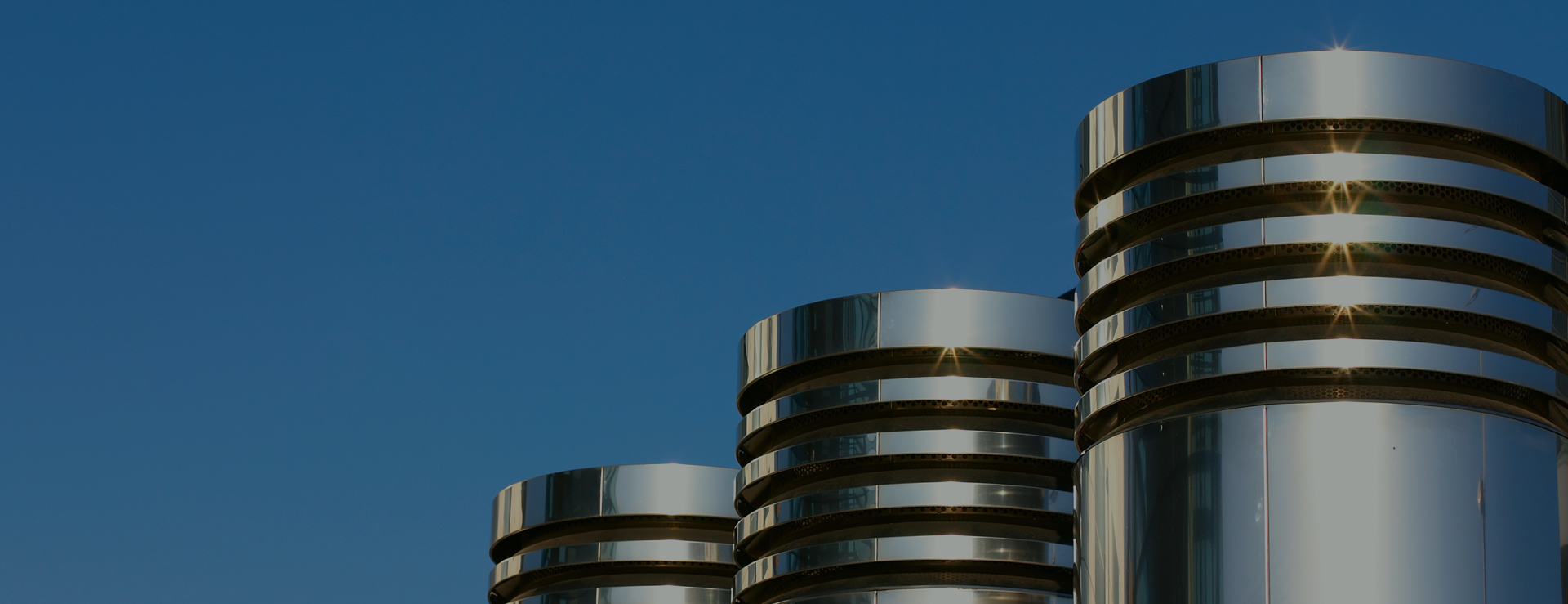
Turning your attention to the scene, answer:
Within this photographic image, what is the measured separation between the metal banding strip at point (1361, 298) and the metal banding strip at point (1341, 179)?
1.17 metres

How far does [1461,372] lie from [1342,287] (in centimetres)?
170

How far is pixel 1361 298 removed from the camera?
2697 centimetres

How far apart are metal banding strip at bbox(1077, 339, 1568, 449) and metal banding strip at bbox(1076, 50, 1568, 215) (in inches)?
106

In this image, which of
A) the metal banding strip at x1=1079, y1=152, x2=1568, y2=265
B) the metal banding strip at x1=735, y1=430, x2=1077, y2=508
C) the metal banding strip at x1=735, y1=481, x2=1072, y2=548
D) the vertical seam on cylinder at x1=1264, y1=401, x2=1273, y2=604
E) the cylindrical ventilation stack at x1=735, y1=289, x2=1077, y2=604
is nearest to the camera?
the vertical seam on cylinder at x1=1264, y1=401, x2=1273, y2=604

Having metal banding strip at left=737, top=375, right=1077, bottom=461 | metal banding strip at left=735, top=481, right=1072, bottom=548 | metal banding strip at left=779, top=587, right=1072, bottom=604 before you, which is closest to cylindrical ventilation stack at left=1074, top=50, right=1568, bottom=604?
metal banding strip at left=779, top=587, right=1072, bottom=604

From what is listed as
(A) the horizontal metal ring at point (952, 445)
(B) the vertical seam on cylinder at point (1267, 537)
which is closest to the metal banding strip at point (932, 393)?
(A) the horizontal metal ring at point (952, 445)

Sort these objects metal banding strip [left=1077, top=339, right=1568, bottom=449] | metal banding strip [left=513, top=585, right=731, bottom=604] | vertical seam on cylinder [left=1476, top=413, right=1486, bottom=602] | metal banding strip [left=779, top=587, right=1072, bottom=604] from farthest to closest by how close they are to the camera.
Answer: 1. metal banding strip [left=513, top=585, right=731, bottom=604]
2. metal banding strip [left=779, top=587, right=1072, bottom=604]
3. metal banding strip [left=1077, top=339, right=1568, bottom=449]
4. vertical seam on cylinder [left=1476, top=413, right=1486, bottom=602]

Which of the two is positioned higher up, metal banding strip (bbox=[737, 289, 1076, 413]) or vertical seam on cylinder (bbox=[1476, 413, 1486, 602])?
metal banding strip (bbox=[737, 289, 1076, 413])

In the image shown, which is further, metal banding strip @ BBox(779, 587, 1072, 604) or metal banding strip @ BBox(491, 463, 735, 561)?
metal banding strip @ BBox(491, 463, 735, 561)

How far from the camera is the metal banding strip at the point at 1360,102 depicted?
27.6 meters

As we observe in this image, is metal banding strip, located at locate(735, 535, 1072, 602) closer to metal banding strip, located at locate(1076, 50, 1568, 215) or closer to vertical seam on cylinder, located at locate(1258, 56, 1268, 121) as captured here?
metal banding strip, located at locate(1076, 50, 1568, 215)

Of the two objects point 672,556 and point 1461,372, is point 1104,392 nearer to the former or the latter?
point 1461,372

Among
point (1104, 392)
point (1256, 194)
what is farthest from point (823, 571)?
point (1256, 194)

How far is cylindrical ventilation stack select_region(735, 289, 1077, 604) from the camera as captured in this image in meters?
34.6
